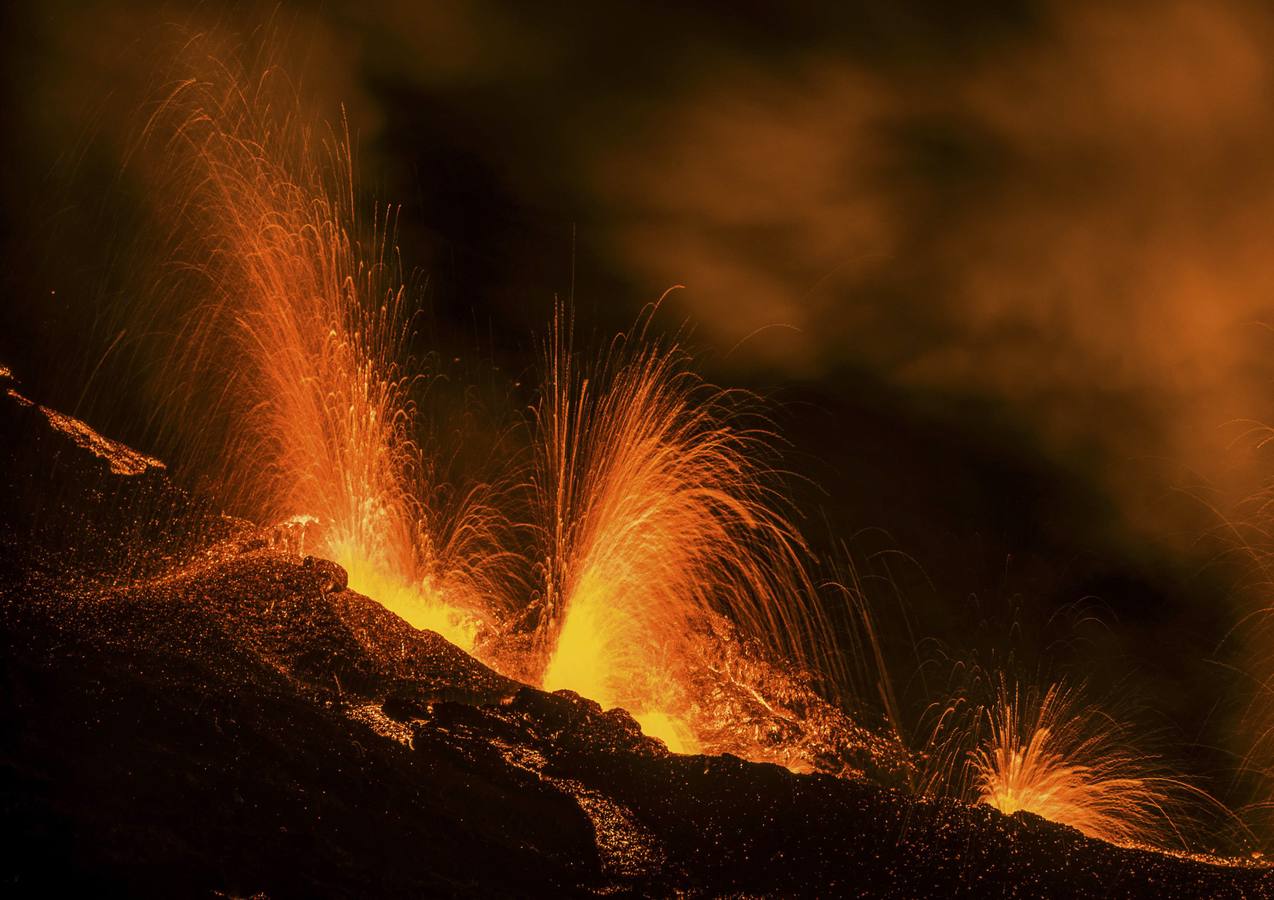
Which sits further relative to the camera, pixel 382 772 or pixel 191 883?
pixel 382 772

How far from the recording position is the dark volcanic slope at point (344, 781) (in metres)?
9.66

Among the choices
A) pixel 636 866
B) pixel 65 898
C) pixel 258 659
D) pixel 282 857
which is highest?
pixel 258 659

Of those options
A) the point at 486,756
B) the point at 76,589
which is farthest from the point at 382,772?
the point at 76,589

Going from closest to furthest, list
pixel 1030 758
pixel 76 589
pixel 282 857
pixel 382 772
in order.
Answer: pixel 282 857 → pixel 382 772 → pixel 76 589 → pixel 1030 758

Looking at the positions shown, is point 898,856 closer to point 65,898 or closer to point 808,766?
point 808,766

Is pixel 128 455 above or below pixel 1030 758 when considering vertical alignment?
below

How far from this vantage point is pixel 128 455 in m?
14.0

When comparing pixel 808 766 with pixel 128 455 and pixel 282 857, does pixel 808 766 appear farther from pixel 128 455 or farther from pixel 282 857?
pixel 128 455

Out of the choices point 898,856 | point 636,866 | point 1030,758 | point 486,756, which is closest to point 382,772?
point 486,756

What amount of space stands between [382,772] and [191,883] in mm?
2048

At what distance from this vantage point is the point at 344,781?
10625mm

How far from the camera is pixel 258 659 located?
11.5m

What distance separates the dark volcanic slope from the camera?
9.66 m

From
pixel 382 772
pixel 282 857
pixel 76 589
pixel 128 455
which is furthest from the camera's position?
pixel 128 455
